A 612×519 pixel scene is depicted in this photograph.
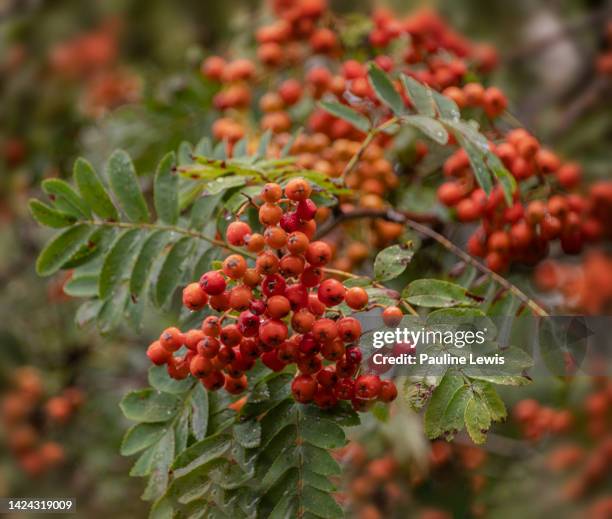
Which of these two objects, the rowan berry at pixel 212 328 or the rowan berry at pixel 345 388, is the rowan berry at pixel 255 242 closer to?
the rowan berry at pixel 212 328

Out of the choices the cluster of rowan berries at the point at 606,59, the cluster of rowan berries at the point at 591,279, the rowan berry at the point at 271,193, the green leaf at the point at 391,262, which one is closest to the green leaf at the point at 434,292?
the green leaf at the point at 391,262

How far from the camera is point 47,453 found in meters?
2.92

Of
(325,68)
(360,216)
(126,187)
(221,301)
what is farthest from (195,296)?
(325,68)

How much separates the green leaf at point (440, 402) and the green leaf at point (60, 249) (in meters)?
0.66

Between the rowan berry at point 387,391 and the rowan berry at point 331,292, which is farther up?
the rowan berry at point 331,292

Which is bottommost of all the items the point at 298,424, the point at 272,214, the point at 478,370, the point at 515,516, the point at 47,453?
the point at 47,453

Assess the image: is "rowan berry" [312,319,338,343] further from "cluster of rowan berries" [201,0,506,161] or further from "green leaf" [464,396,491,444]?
"cluster of rowan berries" [201,0,506,161]

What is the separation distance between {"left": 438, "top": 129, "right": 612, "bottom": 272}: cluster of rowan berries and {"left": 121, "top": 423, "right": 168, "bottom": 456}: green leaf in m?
0.73

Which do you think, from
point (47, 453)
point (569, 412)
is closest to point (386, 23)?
point (569, 412)

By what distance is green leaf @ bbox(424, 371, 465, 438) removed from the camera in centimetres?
104

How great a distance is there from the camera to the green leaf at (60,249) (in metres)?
1.31

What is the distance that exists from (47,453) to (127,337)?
0.54 metres

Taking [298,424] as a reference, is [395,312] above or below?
above

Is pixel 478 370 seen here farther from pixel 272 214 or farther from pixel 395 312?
pixel 272 214
